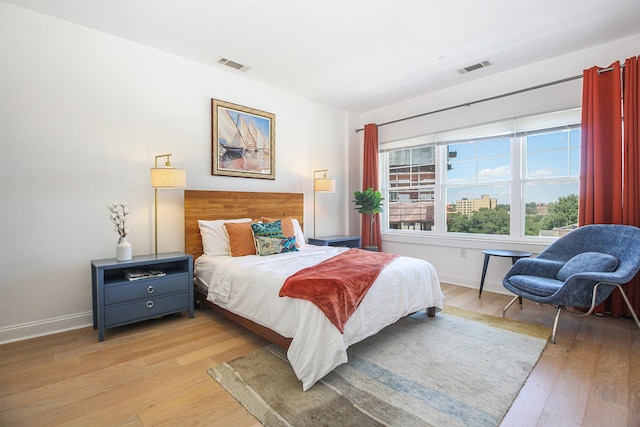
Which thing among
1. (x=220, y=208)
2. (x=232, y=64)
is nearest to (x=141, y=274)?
(x=220, y=208)

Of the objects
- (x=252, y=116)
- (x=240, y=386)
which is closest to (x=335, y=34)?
(x=252, y=116)

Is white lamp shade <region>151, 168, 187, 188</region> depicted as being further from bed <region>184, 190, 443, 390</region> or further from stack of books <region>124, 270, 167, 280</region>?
stack of books <region>124, 270, 167, 280</region>

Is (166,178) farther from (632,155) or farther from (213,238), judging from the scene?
(632,155)

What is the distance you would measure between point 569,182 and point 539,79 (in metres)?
1.26

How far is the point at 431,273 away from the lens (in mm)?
2969

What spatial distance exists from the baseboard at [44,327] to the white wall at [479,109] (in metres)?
3.92

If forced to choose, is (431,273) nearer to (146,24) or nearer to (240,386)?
(240,386)

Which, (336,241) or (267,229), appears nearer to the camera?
(267,229)

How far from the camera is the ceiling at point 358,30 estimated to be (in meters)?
2.59

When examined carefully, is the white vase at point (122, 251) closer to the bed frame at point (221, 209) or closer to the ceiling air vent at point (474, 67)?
the bed frame at point (221, 209)

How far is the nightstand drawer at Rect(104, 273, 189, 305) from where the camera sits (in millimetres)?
2603

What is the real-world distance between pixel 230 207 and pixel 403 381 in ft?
8.98

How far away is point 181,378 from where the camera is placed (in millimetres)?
2006

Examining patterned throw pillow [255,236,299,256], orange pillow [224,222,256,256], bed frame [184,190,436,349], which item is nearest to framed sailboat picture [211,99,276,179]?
bed frame [184,190,436,349]
